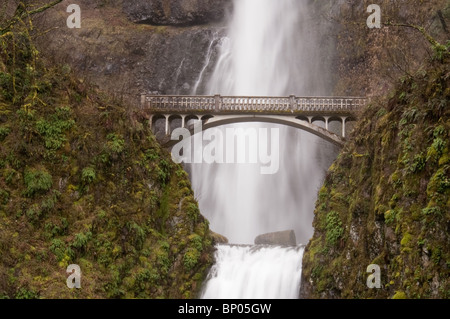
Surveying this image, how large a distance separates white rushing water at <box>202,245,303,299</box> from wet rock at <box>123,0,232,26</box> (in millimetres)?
29216

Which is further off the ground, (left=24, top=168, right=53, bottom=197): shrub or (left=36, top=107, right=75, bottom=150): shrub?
(left=36, top=107, right=75, bottom=150): shrub

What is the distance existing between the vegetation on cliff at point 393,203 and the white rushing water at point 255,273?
1044 mm

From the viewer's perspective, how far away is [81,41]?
43656 millimetres

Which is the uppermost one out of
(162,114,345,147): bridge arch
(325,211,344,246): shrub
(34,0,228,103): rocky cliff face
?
(34,0,228,103): rocky cliff face

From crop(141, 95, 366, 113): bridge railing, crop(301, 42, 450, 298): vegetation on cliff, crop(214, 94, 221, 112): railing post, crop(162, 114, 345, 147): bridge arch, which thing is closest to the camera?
crop(301, 42, 450, 298): vegetation on cliff

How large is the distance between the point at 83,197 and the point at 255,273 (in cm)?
759

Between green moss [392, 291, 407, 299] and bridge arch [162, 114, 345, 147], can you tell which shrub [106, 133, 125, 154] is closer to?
bridge arch [162, 114, 345, 147]

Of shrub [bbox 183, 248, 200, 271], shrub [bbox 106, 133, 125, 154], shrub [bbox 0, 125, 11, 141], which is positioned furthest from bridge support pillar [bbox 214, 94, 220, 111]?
shrub [bbox 0, 125, 11, 141]

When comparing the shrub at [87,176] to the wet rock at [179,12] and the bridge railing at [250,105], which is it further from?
the wet rock at [179,12]

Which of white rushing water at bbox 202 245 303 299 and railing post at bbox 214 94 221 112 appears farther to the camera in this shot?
railing post at bbox 214 94 221 112

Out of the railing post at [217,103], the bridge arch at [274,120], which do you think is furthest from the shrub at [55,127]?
the railing post at [217,103]

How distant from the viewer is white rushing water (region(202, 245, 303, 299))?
20203 millimetres

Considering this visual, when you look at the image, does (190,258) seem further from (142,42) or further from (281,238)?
(142,42)
